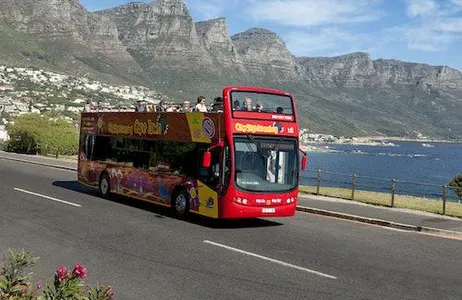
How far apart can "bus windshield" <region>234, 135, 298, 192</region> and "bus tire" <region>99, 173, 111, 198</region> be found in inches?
290

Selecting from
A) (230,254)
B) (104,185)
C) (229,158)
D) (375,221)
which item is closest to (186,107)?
(229,158)

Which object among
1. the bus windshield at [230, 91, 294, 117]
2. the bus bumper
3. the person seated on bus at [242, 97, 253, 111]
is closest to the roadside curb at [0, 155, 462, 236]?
the bus bumper

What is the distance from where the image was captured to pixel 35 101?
166 meters

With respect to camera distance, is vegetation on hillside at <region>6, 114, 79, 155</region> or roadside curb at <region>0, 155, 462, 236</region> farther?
vegetation on hillside at <region>6, 114, 79, 155</region>

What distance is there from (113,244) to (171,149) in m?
5.25

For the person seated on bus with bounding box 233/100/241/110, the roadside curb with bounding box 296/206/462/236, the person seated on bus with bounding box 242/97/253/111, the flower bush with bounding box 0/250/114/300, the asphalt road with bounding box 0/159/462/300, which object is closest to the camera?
the flower bush with bounding box 0/250/114/300

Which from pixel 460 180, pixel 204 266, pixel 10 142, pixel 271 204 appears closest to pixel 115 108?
pixel 271 204

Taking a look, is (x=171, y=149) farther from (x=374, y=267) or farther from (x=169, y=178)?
(x=374, y=267)

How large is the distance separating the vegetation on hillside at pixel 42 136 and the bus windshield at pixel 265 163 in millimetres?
39222

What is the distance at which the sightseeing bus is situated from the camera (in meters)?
13.9

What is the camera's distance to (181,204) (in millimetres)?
15469

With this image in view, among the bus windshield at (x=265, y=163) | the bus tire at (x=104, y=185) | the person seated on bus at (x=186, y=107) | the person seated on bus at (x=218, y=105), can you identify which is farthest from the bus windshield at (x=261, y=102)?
the bus tire at (x=104, y=185)

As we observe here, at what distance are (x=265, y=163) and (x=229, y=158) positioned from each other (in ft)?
3.49

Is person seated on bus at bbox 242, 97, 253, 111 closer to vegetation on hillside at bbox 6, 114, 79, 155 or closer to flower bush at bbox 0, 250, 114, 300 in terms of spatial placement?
flower bush at bbox 0, 250, 114, 300
